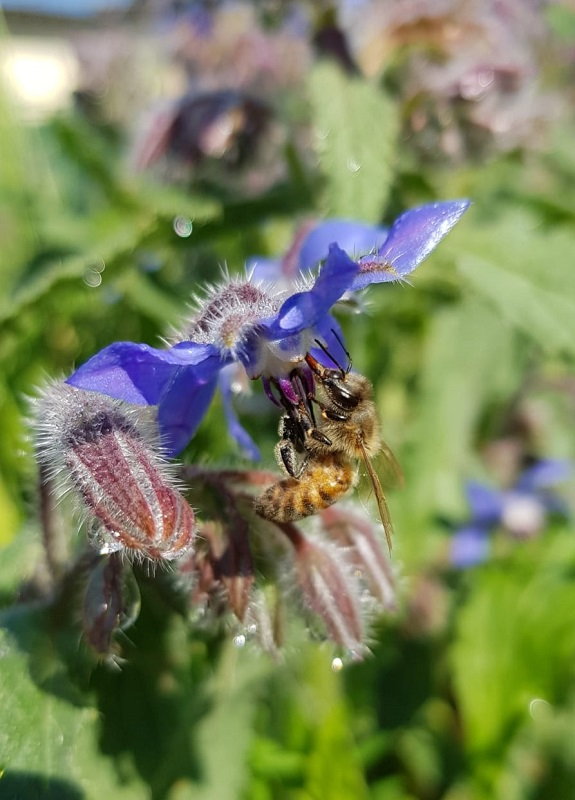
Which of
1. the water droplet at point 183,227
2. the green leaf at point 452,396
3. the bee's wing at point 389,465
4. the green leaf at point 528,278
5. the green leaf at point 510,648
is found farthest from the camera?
the green leaf at point 452,396

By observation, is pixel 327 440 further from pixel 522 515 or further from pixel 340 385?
pixel 522 515

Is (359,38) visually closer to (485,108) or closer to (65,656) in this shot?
(485,108)

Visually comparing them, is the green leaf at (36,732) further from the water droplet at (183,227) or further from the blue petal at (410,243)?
the water droplet at (183,227)

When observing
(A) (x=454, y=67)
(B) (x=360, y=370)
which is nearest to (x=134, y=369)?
(B) (x=360, y=370)

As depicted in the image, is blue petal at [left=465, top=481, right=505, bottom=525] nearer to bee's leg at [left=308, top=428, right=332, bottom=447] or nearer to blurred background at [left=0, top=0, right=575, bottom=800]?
blurred background at [left=0, top=0, right=575, bottom=800]

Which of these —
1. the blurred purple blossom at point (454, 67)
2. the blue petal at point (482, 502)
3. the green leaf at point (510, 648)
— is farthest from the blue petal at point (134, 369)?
the blue petal at point (482, 502)

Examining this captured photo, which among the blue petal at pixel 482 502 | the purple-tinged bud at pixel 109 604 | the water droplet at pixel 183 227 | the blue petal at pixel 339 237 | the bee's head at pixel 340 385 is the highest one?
the water droplet at pixel 183 227

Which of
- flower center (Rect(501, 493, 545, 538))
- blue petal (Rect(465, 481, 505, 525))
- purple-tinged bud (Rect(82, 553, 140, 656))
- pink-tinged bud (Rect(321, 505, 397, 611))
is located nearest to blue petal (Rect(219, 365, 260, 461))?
pink-tinged bud (Rect(321, 505, 397, 611))
